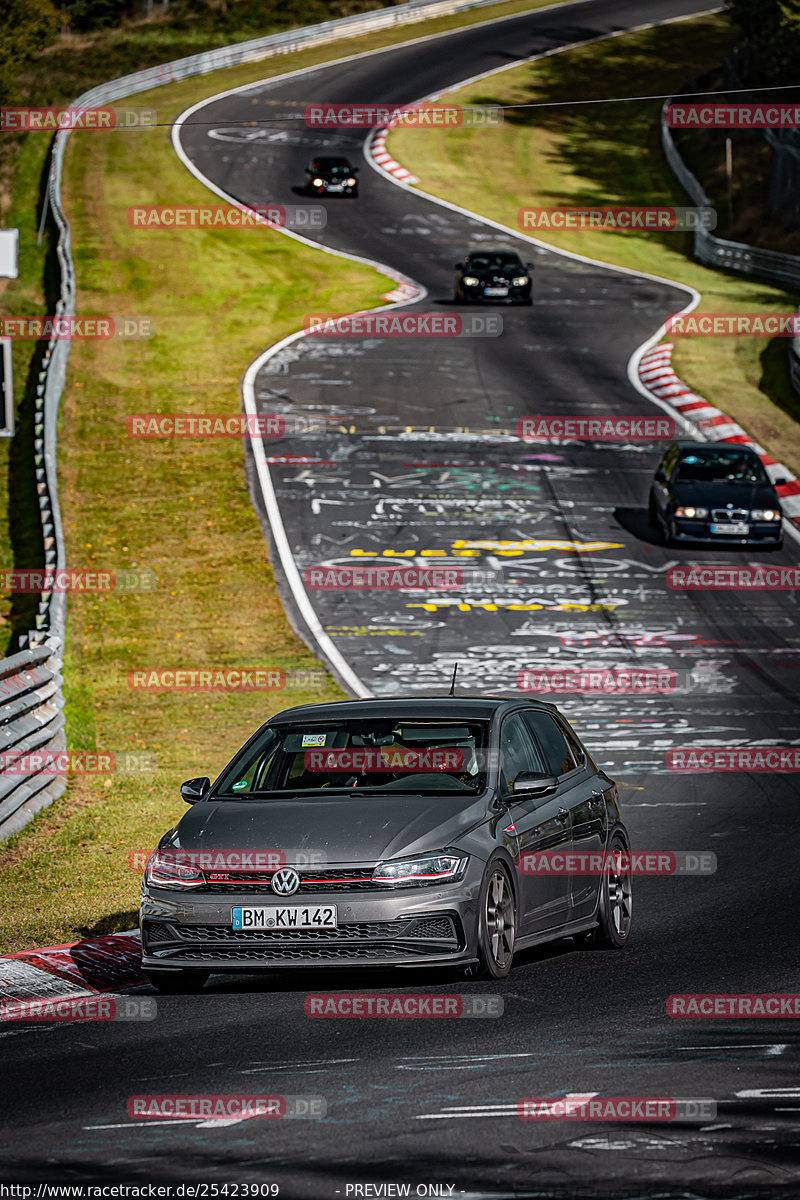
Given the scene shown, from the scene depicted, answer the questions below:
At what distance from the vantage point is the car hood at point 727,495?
94.9ft

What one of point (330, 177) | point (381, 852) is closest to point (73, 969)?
point (381, 852)

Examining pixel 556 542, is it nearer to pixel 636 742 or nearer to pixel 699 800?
pixel 636 742

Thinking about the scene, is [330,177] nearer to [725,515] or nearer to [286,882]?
[725,515]

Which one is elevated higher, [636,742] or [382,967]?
[382,967]

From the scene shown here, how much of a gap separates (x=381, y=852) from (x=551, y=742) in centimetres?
232

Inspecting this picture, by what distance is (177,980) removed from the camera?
31.0 feet

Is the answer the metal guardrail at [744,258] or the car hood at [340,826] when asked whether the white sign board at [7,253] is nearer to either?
the car hood at [340,826]

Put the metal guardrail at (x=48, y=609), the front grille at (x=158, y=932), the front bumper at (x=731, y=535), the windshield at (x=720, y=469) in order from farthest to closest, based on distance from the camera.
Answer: the windshield at (x=720, y=469), the front bumper at (x=731, y=535), the metal guardrail at (x=48, y=609), the front grille at (x=158, y=932)

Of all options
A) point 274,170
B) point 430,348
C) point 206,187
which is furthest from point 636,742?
point 274,170

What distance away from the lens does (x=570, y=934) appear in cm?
1035

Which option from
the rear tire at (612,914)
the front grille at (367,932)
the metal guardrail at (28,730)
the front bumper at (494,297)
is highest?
the front grille at (367,932)

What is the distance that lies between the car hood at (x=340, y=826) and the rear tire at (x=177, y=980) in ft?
2.15

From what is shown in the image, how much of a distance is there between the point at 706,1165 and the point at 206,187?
54.1 meters

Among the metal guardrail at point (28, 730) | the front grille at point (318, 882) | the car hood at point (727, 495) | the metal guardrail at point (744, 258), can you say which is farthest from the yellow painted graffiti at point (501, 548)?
the metal guardrail at point (744, 258)
